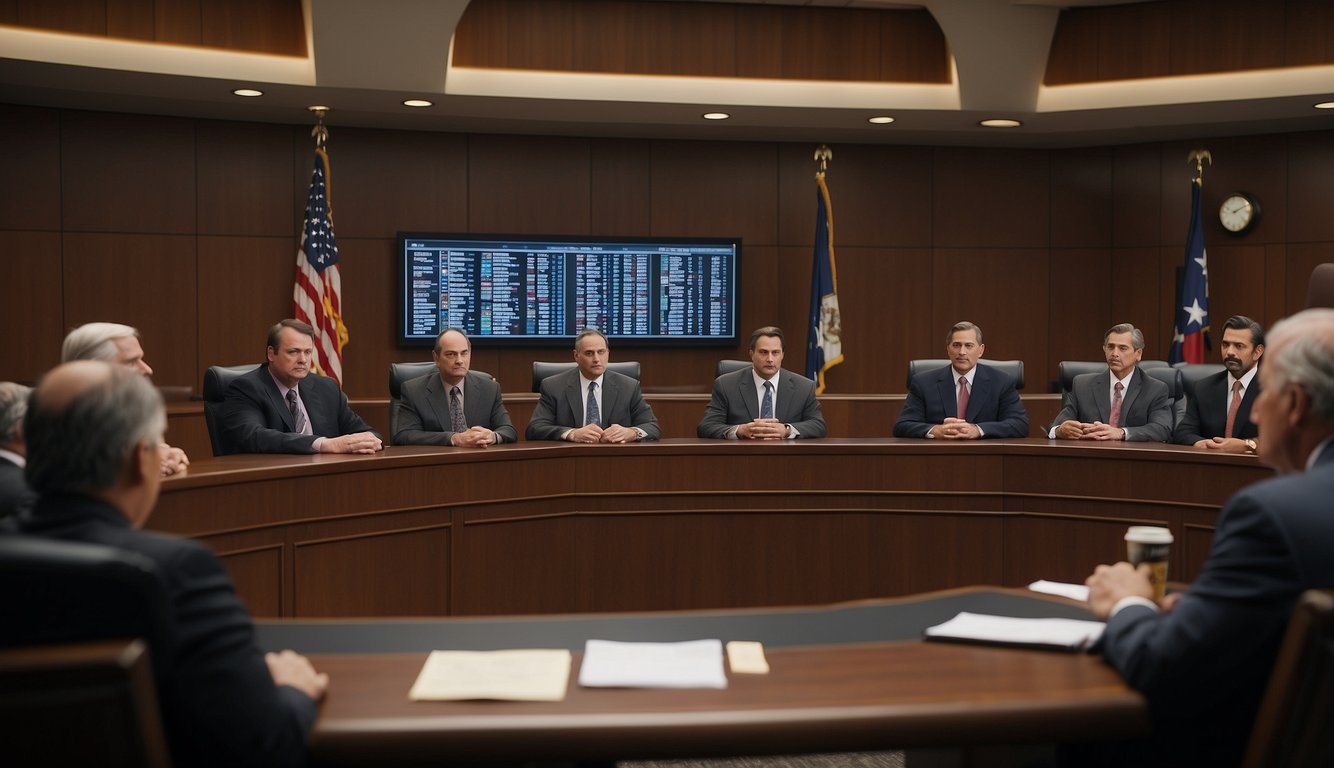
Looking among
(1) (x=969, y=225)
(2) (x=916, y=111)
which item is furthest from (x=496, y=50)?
(1) (x=969, y=225)

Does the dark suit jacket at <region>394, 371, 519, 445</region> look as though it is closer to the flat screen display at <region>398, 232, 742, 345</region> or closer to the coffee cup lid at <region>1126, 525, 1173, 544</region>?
the flat screen display at <region>398, 232, 742, 345</region>

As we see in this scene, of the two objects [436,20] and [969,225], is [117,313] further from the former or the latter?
[969,225]

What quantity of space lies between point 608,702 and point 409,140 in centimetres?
706

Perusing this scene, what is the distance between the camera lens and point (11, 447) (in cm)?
262

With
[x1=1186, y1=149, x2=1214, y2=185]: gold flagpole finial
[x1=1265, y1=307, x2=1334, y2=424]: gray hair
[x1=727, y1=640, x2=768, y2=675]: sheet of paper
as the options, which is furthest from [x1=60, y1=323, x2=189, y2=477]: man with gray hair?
[x1=1186, y1=149, x2=1214, y2=185]: gold flagpole finial

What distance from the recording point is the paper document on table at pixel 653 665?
184cm

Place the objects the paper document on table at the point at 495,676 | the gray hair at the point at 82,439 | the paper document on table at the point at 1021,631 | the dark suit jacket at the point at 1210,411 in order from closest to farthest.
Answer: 1. the gray hair at the point at 82,439
2. the paper document on table at the point at 495,676
3. the paper document on table at the point at 1021,631
4. the dark suit jacket at the point at 1210,411

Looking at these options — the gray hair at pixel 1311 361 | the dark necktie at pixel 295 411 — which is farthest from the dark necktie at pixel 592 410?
the gray hair at pixel 1311 361

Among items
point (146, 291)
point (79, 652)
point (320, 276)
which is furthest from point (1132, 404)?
point (146, 291)

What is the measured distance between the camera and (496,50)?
23.2 ft

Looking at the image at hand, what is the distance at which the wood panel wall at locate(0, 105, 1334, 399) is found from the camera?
298 inches

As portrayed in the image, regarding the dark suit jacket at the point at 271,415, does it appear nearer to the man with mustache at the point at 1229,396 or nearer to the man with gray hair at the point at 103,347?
the man with gray hair at the point at 103,347

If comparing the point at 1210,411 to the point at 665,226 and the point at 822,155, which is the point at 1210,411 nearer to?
the point at 822,155

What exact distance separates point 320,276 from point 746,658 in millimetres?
6238
